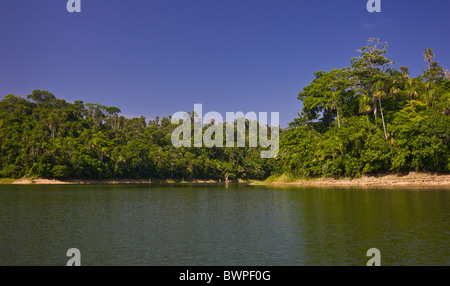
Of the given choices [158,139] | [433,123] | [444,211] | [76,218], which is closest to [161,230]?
[76,218]

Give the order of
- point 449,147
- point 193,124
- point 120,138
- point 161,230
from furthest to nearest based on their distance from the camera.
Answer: point 193,124, point 120,138, point 449,147, point 161,230

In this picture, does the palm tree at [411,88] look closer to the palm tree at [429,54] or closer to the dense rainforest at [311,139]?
the dense rainforest at [311,139]

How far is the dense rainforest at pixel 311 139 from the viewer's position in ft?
223

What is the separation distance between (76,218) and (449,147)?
208 feet

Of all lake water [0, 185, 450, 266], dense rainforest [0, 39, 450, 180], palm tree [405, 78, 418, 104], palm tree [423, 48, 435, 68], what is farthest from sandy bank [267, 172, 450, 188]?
palm tree [423, 48, 435, 68]

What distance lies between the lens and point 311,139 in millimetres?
87875

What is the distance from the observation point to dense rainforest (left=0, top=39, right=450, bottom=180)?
67938mm

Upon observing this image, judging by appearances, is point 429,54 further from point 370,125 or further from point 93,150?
point 93,150

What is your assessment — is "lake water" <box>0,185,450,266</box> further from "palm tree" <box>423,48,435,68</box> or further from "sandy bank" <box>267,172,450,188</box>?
"palm tree" <box>423,48,435,68</box>

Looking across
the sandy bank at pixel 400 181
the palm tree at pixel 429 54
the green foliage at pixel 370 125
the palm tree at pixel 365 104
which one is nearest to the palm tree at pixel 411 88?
the green foliage at pixel 370 125

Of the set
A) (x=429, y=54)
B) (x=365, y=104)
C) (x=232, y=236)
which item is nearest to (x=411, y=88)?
(x=365, y=104)

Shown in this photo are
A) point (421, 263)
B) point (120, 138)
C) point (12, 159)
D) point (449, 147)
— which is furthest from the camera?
point (120, 138)

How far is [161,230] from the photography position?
23453mm
